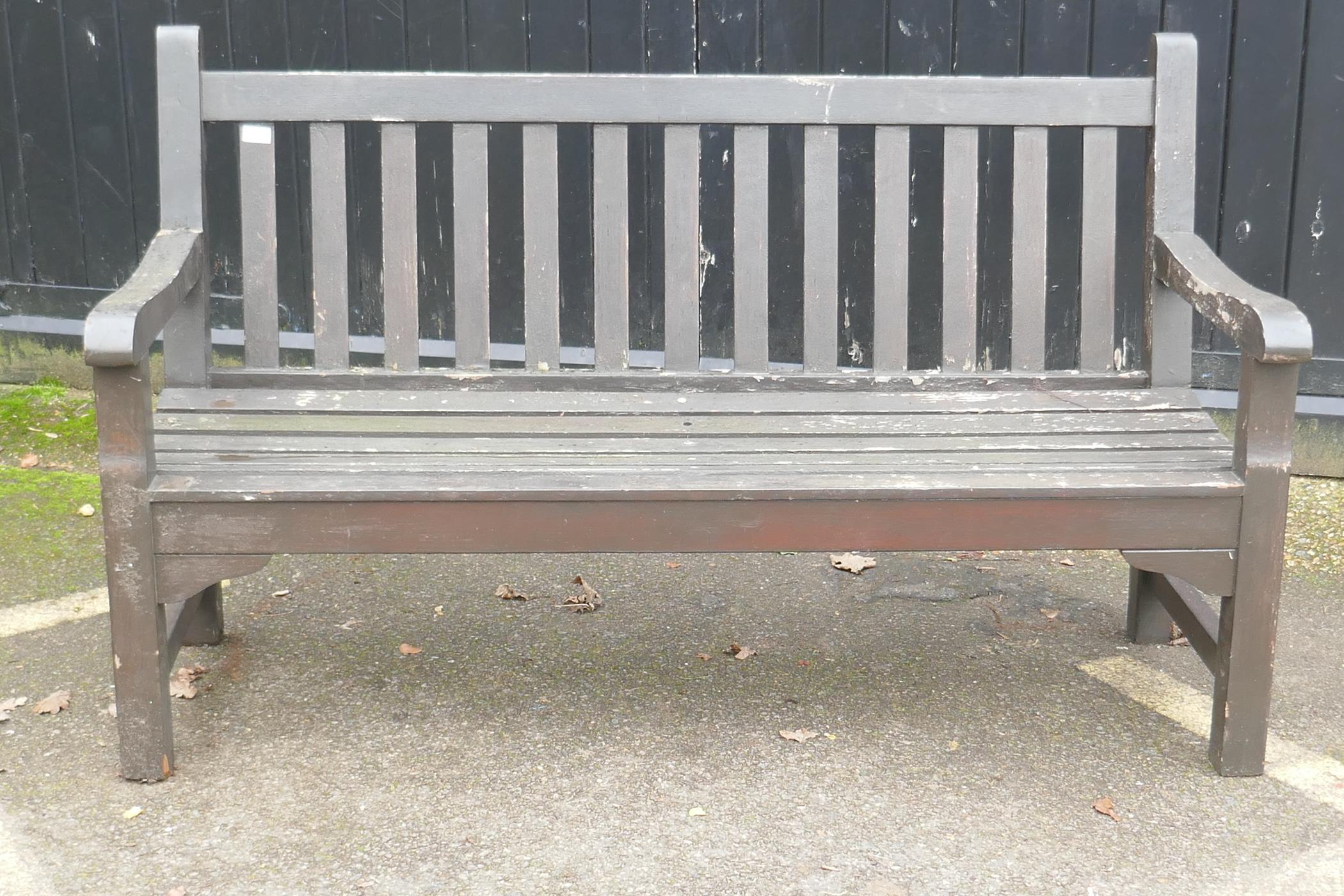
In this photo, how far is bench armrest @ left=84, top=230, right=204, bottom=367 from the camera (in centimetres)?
200

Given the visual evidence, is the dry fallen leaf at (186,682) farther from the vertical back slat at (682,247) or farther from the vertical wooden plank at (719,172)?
the vertical wooden plank at (719,172)

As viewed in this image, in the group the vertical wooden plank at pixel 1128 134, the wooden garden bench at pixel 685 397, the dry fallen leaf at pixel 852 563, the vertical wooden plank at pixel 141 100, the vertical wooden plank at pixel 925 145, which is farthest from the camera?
the vertical wooden plank at pixel 141 100

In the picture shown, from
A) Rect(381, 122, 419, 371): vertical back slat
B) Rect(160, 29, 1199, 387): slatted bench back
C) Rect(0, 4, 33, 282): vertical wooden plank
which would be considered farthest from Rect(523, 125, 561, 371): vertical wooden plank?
Rect(0, 4, 33, 282): vertical wooden plank

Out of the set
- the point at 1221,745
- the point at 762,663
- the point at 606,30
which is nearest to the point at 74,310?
the point at 606,30

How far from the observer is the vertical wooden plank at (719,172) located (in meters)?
3.95

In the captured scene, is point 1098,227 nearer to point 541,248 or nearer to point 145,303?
point 541,248

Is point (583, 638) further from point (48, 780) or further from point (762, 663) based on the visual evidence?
point (48, 780)

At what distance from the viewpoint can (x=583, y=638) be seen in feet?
9.48

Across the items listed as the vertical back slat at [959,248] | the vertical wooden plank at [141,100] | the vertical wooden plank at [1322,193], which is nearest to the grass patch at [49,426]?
the vertical wooden plank at [141,100]

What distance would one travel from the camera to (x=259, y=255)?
2.67 m

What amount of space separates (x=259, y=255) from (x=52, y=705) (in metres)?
1.00

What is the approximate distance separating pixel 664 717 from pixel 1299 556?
1.88m

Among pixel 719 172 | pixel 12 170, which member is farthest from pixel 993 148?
pixel 12 170

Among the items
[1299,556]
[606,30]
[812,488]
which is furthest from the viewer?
[606,30]
